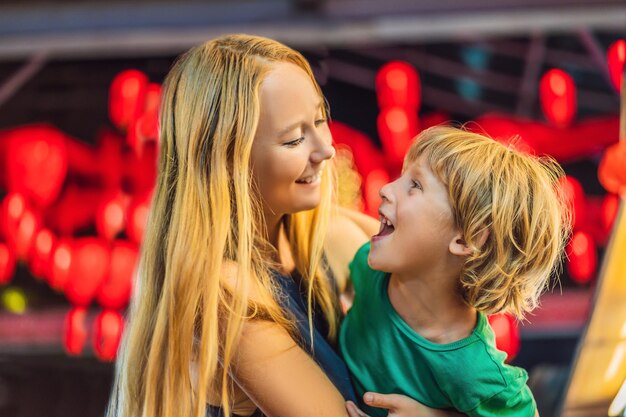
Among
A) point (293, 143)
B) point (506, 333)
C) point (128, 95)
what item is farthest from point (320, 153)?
point (128, 95)

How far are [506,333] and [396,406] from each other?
2.06 metres

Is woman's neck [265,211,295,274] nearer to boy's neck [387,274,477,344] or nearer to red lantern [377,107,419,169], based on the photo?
boy's neck [387,274,477,344]

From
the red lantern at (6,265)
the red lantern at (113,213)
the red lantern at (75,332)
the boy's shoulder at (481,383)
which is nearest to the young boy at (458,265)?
the boy's shoulder at (481,383)

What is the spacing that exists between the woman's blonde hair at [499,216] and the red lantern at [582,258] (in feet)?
6.85

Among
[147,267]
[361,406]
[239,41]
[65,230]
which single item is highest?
[239,41]

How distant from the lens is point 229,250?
1052mm

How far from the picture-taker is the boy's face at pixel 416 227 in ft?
3.41

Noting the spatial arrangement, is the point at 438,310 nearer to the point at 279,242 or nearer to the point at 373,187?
the point at 279,242

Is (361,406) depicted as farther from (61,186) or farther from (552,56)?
(61,186)

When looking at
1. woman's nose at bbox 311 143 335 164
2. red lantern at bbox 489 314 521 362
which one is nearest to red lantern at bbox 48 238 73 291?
red lantern at bbox 489 314 521 362

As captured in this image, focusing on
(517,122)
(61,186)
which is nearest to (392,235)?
(517,122)

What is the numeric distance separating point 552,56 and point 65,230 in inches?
74.4

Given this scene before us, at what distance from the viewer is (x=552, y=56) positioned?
2.98 m

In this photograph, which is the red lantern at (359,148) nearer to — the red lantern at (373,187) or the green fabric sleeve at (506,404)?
the red lantern at (373,187)
